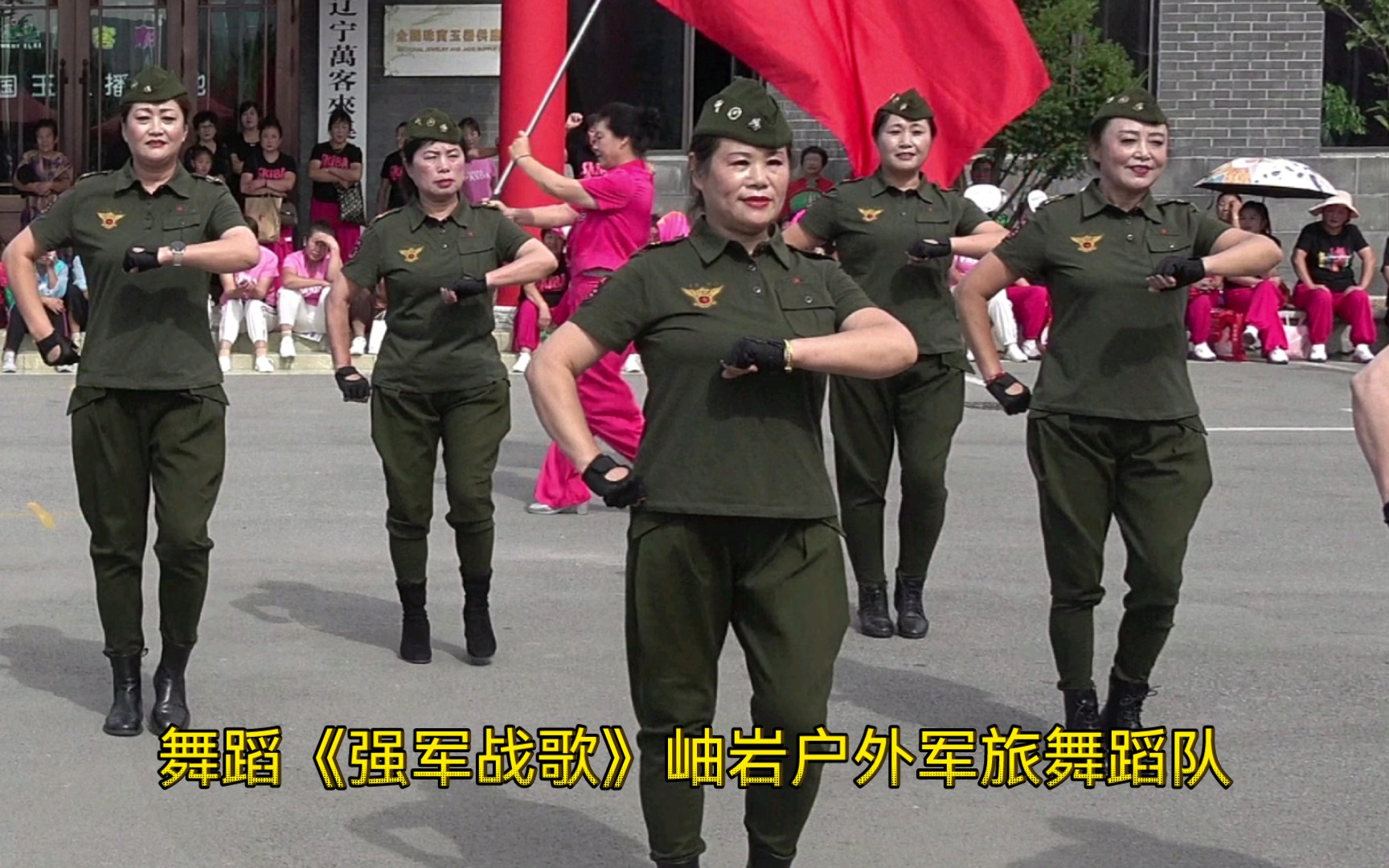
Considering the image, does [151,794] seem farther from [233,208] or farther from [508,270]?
[508,270]

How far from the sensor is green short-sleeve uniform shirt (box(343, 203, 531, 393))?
304 inches

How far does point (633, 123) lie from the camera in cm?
980

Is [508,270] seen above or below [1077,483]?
above

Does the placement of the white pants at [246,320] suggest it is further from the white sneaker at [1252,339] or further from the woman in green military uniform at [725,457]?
the woman in green military uniform at [725,457]

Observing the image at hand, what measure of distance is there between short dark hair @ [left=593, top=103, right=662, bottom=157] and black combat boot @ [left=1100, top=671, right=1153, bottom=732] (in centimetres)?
397

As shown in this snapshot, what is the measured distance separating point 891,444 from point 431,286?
1839mm

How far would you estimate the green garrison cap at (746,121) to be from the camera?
4805mm

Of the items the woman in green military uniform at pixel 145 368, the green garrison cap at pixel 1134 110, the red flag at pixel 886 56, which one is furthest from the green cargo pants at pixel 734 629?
the red flag at pixel 886 56

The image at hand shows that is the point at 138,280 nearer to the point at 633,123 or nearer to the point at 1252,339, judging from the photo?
the point at 633,123

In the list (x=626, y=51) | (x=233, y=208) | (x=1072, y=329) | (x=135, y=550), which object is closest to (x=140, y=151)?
(x=233, y=208)

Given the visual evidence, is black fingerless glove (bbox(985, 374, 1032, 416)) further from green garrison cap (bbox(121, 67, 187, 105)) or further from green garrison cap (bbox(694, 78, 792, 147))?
green garrison cap (bbox(121, 67, 187, 105))

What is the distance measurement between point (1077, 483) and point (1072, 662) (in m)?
0.54

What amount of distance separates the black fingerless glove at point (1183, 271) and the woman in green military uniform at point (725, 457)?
1.56 metres

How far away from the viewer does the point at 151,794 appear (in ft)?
20.4
